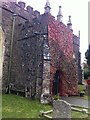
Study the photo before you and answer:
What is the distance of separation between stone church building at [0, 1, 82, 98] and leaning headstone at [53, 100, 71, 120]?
4767mm

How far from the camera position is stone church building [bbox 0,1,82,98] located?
14945 millimetres

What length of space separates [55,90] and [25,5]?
32.1ft

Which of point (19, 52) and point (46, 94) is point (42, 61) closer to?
point (46, 94)

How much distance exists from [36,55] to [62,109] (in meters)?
6.89

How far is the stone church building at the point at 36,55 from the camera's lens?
14945 mm

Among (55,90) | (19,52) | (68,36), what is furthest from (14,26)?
(55,90)

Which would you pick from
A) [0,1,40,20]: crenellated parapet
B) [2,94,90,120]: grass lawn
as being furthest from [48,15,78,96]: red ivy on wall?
[0,1,40,20]: crenellated parapet

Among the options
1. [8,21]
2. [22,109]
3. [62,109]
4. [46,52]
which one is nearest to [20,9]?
[8,21]

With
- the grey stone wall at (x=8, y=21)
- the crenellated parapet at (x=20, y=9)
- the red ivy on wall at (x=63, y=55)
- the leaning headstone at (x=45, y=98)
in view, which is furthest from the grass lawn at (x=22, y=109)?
the crenellated parapet at (x=20, y=9)

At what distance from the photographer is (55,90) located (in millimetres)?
17328

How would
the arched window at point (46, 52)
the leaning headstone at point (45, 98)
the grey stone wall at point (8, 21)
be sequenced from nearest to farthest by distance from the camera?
the leaning headstone at point (45, 98), the arched window at point (46, 52), the grey stone wall at point (8, 21)

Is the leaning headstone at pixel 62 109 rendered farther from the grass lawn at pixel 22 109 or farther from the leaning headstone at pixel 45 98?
the leaning headstone at pixel 45 98

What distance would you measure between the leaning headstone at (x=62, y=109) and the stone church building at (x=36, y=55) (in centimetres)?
477

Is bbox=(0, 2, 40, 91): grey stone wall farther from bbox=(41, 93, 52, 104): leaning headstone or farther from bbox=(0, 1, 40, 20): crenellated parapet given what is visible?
bbox=(41, 93, 52, 104): leaning headstone
